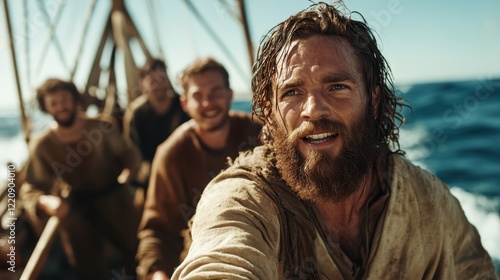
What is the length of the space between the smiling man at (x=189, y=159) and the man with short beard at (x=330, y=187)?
93cm

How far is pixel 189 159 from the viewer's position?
267cm

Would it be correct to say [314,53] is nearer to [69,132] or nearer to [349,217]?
[349,217]

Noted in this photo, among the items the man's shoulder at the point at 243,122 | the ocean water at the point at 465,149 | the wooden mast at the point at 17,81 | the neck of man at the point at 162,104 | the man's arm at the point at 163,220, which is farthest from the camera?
the ocean water at the point at 465,149

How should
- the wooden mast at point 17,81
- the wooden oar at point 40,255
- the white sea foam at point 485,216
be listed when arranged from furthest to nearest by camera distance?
the white sea foam at point 485,216 < the wooden mast at point 17,81 < the wooden oar at point 40,255

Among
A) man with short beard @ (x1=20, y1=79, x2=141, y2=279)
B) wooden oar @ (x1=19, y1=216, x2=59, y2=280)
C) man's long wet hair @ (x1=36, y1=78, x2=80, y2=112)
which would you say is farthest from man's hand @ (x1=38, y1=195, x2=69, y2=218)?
man's long wet hair @ (x1=36, y1=78, x2=80, y2=112)

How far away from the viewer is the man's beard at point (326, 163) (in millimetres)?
1290

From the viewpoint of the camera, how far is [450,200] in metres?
1.51

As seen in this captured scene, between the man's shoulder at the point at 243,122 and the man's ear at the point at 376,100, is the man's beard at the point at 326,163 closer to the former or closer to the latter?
the man's ear at the point at 376,100

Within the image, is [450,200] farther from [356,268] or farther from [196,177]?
[196,177]

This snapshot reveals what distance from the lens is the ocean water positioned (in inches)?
298

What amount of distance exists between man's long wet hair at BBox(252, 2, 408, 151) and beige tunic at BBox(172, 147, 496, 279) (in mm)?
159

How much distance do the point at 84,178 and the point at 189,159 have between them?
1561mm

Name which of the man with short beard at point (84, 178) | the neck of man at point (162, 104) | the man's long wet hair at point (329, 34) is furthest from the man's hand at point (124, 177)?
the man's long wet hair at point (329, 34)

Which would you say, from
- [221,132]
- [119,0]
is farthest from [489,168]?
[221,132]
